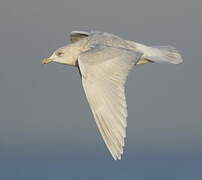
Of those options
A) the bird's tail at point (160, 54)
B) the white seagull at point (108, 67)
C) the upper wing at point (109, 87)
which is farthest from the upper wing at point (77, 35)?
the upper wing at point (109, 87)

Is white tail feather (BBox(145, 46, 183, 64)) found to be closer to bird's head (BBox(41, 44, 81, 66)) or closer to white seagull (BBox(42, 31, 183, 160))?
white seagull (BBox(42, 31, 183, 160))

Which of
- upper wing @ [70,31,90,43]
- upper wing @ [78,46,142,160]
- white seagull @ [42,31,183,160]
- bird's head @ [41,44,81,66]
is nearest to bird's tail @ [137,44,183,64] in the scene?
white seagull @ [42,31,183,160]

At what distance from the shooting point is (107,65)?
35.4 ft

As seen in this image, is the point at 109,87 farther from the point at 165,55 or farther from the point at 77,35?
the point at 77,35

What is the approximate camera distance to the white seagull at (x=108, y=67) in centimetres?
998

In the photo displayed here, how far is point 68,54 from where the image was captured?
12.0 metres

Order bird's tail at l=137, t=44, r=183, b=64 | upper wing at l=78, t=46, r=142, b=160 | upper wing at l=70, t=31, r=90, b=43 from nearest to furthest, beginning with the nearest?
upper wing at l=78, t=46, r=142, b=160
bird's tail at l=137, t=44, r=183, b=64
upper wing at l=70, t=31, r=90, b=43

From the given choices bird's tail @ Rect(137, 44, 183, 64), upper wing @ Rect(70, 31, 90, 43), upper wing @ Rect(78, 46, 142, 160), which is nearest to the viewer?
upper wing @ Rect(78, 46, 142, 160)

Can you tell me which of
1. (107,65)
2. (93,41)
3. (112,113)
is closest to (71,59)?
(93,41)

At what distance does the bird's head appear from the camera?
39.1ft

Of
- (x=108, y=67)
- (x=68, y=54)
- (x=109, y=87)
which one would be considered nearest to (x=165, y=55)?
(x=68, y=54)

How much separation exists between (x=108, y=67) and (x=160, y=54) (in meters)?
1.73

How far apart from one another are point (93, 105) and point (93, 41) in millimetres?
1831

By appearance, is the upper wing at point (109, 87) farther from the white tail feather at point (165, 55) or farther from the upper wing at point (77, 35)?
the upper wing at point (77, 35)
